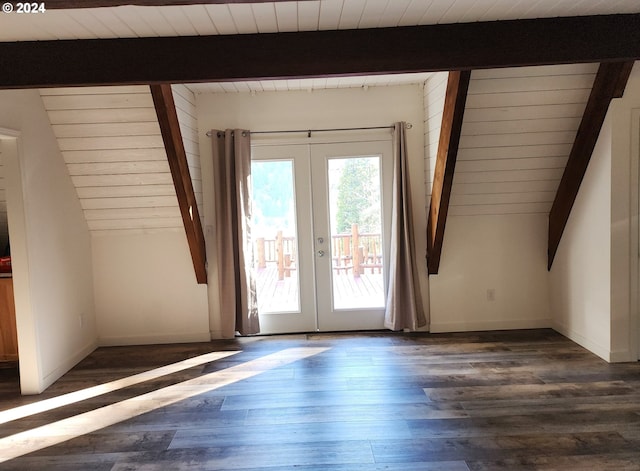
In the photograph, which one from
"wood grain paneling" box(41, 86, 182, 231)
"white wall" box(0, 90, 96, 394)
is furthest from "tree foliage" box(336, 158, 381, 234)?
"white wall" box(0, 90, 96, 394)

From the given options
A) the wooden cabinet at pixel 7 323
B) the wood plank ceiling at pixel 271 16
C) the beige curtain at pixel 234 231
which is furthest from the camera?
the beige curtain at pixel 234 231

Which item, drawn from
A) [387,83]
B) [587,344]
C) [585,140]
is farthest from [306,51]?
[587,344]

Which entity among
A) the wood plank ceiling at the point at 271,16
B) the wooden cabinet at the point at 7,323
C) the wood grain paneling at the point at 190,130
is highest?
the wood plank ceiling at the point at 271,16

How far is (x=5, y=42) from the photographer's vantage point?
2613mm

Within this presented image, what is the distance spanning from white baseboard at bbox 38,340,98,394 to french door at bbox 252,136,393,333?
1641mm

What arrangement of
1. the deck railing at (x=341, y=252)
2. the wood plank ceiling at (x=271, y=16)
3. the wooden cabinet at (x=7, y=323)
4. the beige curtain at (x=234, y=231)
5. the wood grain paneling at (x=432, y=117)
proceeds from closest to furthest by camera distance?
1. the wood plank ceiling at (x=271, y=16)
2. the wooden cabinet at (x=7, y=323)
3. the wood grain paneling at (x=432, y=117)
4. the beige curtain at (x=234, y=231)
5. the deck railing at (x=341, y=252)

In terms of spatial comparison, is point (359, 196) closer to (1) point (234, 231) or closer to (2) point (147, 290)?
(1) point (234, 231)

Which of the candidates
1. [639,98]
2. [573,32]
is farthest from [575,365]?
[573,32]

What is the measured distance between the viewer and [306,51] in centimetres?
263

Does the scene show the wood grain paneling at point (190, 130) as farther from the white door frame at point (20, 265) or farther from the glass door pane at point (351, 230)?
the white door frame at point (20, 265)

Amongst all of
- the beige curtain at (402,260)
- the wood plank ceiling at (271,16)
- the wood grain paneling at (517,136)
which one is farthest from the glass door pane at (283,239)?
the wood plank ceiling at (271,16)

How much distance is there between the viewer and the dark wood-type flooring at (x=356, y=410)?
2.39m

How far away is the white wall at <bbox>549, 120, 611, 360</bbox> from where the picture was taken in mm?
3500

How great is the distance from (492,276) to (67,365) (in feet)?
13.0
